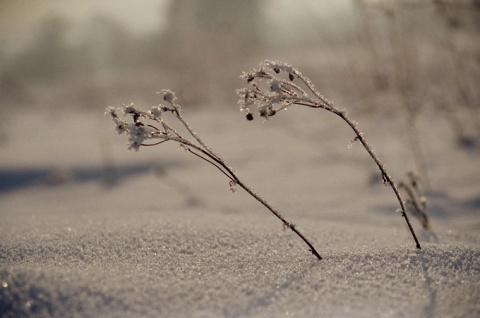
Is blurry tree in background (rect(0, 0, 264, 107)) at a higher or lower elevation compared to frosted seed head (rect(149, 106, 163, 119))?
higher

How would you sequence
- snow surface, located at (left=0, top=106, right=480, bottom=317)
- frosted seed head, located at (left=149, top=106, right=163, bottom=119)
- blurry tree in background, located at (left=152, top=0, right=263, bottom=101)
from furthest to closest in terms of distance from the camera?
blurry tree in background, located at (left=152, top=0, right=263, bottom=101)
frosted seed head, located at (left=149, top=106, right=163, bottom=119)
snow surface, located at (left=0, top=106, right=480, bottom=317)

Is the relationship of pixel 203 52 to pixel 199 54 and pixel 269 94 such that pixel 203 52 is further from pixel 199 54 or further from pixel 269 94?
pixel 269 94

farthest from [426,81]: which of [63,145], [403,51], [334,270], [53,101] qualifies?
[53,101]

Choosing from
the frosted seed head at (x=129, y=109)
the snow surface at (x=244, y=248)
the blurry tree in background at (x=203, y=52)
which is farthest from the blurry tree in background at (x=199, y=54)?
the frosted seed head at (x=129, y=109)

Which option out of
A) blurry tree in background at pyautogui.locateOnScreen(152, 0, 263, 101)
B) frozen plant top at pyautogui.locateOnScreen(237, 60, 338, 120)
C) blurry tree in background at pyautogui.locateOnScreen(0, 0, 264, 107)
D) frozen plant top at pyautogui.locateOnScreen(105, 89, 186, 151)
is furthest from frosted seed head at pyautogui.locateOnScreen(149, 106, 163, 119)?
blurry tree in background at pyautogui.locateOnScreen(152, 0, 263, 101)

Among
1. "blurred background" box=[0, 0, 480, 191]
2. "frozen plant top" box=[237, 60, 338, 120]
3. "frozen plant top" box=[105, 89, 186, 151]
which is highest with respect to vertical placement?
"blurred background" box=[0, 0, 480, 191]

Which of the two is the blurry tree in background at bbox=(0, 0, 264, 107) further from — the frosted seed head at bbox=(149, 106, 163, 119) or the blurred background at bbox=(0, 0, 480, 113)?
the frosted seed head at bbox=(149, 106, 163, 119)

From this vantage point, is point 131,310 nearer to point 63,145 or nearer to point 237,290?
point 237,290

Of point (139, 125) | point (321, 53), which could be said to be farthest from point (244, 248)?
point (321, 53)

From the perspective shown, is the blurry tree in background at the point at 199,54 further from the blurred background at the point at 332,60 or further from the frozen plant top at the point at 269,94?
the frozen plant top at the point at 269,94

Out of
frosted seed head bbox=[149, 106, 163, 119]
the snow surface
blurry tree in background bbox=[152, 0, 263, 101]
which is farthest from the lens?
blurry tree in background bbox=[152, 0, 263, 101]
